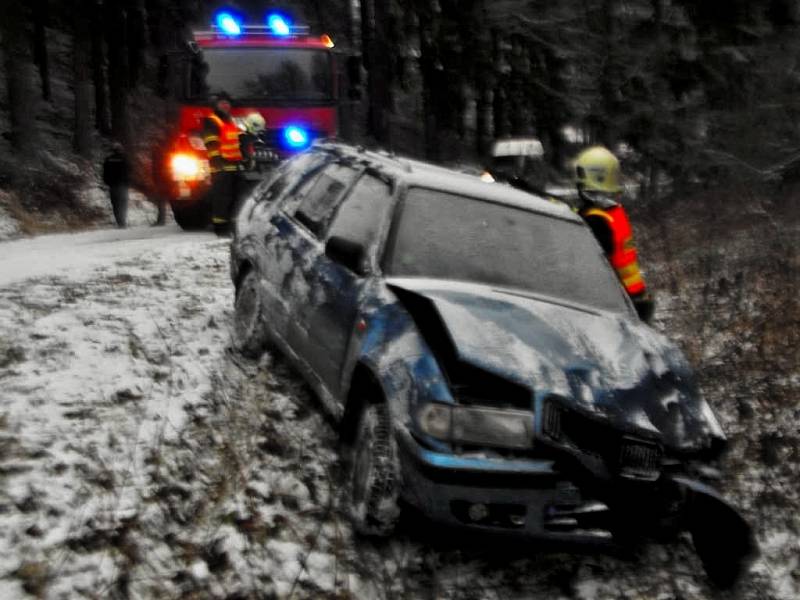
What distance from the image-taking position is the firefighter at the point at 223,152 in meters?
12.6

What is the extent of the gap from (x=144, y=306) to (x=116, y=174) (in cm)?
1048

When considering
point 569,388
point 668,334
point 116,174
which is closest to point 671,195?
point 668,334

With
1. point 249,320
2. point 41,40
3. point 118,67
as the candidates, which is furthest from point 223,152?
point 41,40

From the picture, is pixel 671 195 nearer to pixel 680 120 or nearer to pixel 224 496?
pixel 680 120

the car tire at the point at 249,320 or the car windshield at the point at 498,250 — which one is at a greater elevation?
the car windshield at the point at 498,250

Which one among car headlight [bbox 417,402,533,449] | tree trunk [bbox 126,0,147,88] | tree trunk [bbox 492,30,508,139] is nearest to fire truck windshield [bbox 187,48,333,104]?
tree trunk [bbox 492,30,508,139]

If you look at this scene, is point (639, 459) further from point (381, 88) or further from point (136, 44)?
point (136, 44)

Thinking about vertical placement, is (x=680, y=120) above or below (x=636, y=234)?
above

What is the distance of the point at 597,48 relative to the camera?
16.7m

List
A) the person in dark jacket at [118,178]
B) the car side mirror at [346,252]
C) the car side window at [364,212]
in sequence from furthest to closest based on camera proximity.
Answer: the person in dark jacket at [118,178] → the car side window at [364,212] → the car side mirror at [346,252]

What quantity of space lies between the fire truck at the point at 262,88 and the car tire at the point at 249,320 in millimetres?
6180

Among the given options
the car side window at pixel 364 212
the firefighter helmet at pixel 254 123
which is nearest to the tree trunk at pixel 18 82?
the firefighter helmet at pixel 254 123

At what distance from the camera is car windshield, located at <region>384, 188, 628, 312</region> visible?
5379 mm

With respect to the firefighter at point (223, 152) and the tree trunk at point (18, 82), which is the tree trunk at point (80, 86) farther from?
the firefighter at point (223, 152)
